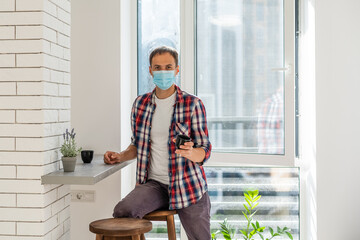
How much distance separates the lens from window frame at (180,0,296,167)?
2836 millimetres

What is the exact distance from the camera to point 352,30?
291cm

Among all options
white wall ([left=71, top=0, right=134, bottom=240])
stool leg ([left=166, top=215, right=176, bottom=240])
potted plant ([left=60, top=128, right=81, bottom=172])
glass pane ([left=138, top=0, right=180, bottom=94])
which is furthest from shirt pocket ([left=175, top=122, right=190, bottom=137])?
glass pane ([left=138, top=0, right=180, bottom=94])

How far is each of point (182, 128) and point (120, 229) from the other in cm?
65

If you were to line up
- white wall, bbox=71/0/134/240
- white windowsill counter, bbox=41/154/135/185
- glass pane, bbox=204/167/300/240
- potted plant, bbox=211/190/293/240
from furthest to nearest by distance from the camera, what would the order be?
1. glass pane, bbox=204/167/300/240
2. potted plant, bbox=211/190/293/240
3. white wall, bbox=71/0/134/240
4. white windowsill counter, bbox=41/154/135/185

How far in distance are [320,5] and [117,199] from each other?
174 cm

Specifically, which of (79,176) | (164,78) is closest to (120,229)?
(79,176)

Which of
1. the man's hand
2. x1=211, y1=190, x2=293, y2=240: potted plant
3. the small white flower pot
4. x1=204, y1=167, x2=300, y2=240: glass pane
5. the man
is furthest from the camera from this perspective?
x1=204, y1=167, x2=300, y2=240: glass pane

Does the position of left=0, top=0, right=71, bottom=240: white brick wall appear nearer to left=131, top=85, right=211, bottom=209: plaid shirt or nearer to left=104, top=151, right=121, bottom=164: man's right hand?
left=104, top=151, right=121, bottom=164: man's right hand

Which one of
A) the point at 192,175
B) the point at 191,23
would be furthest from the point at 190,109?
the point at 191,23

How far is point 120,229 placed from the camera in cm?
200

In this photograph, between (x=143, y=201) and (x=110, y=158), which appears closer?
(x=143, y=201)

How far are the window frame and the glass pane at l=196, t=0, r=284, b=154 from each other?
39 millimetres

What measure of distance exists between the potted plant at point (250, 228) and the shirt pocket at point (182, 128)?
906mm

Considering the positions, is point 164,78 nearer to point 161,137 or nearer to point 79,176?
point 161,137
